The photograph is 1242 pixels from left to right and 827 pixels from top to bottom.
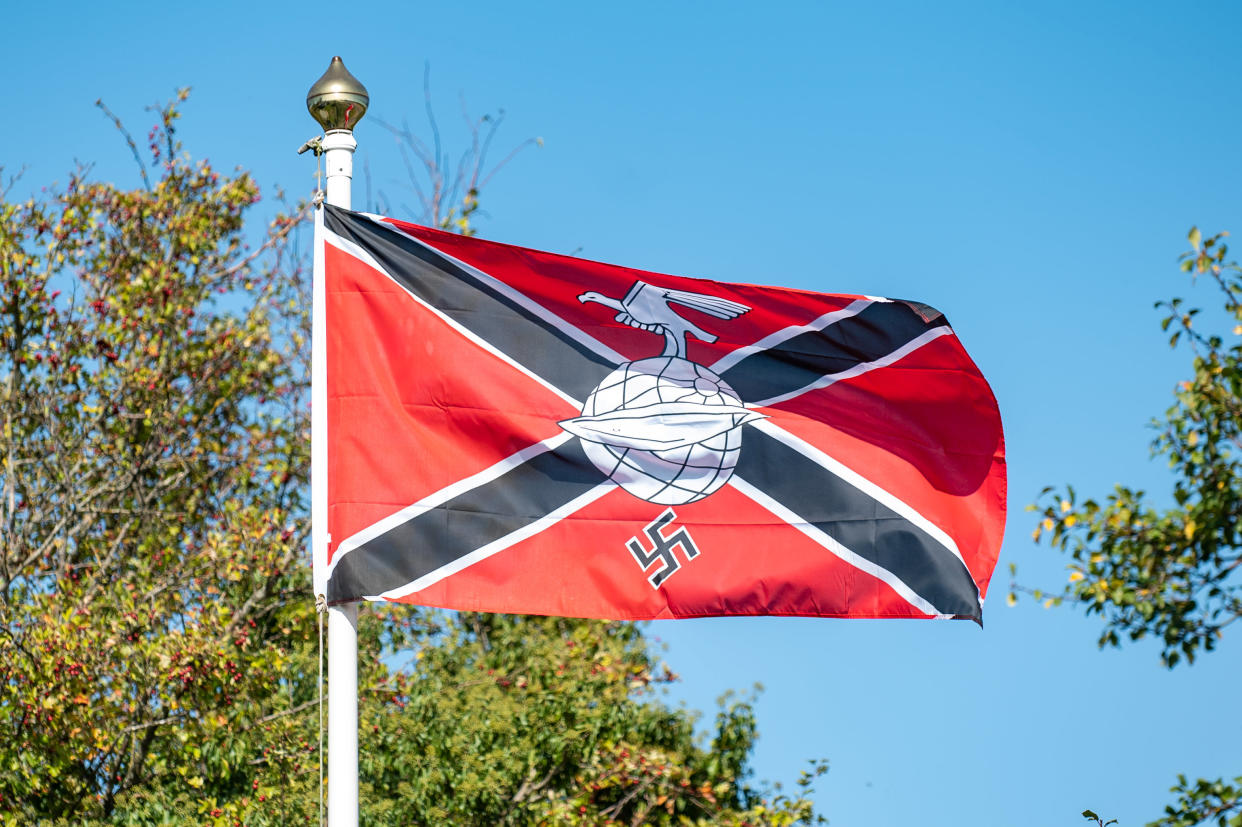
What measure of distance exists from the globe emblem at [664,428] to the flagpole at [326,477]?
3.95ft

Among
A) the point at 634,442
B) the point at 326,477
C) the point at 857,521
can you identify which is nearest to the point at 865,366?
the point at 857,521

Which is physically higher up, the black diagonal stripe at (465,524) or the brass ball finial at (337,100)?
the brass ball finial at (337,100)

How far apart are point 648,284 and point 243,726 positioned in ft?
22.8

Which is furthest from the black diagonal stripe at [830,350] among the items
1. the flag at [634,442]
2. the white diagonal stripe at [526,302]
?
the white diagonal stripe at [526,302]

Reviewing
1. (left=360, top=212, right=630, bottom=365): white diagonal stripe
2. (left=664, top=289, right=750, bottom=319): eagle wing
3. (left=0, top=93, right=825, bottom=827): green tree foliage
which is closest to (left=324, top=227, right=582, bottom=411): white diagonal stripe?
(left=360, top=212, right=630, bottom=365): white diagonal stripe

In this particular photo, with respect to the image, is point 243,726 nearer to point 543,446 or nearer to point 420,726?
point 420,726

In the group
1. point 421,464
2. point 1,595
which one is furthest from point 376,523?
point 1,595

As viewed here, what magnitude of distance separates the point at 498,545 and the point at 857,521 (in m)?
1.89

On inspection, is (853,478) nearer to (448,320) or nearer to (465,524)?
(465,524)

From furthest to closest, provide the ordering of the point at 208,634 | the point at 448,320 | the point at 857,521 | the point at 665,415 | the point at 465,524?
the point at 208,634 → the point at 857,521 → the point at 665,415 → the point at 448,320 → the point at 465,524

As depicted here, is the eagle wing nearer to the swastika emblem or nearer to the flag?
the flag

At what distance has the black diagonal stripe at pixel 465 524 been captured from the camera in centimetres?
682

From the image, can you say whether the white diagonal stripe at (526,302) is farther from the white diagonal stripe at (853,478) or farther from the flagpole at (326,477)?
the white diagonal stripe at (853,478)

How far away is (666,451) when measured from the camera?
772 cm
